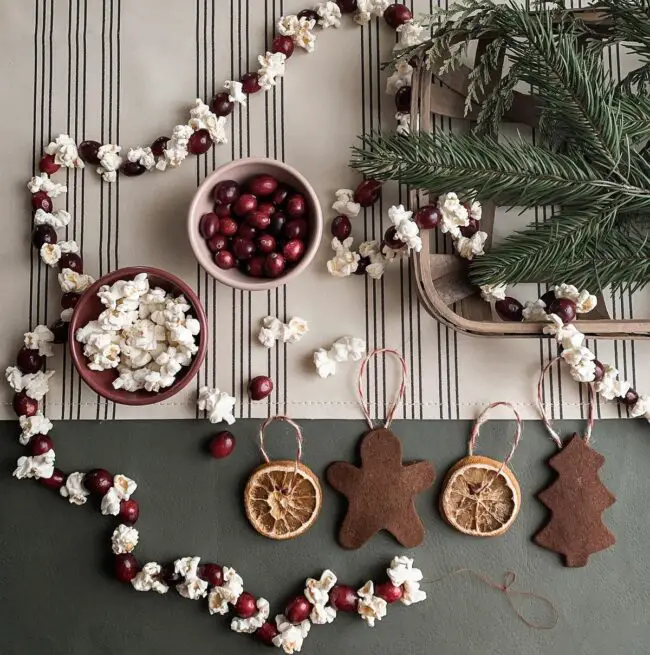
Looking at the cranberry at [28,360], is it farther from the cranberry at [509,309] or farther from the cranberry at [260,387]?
the cranberry at [509,309]

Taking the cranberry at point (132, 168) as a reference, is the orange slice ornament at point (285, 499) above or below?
below

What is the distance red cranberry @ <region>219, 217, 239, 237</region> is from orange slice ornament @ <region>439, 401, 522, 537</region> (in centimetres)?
58

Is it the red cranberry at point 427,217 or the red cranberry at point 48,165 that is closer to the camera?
the red cranberry at point 427,217

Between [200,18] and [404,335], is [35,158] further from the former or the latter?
[404,335]

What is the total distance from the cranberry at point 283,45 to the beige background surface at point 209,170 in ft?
0.08

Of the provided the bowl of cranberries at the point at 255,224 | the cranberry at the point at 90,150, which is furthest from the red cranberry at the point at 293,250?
the cranberry at the point at 90,150

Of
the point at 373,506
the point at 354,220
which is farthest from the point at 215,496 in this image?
the point at 354,220

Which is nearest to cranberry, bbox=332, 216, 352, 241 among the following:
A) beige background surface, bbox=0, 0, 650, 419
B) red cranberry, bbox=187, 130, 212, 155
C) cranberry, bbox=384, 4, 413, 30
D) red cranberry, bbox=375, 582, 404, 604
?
beige background surface, bbox=0, 0, 650, 419

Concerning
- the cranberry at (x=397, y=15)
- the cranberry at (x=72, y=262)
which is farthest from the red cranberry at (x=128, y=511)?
the cranberry at (x=397, y=15)

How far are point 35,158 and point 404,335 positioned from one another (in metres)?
0.77

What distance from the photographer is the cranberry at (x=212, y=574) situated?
46.9 inches

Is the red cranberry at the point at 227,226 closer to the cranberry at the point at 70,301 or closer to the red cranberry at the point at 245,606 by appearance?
the cranberry at the point at 70,301

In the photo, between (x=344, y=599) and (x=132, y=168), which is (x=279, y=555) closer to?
(x=344, y=599)

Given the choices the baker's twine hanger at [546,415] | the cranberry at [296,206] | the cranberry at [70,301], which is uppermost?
the cranberry at [296,206]
